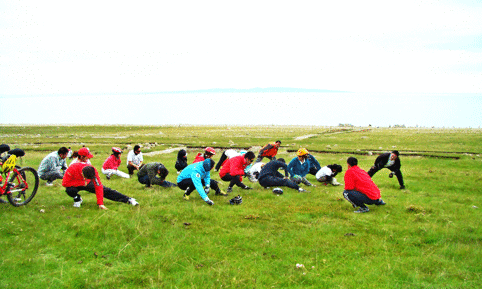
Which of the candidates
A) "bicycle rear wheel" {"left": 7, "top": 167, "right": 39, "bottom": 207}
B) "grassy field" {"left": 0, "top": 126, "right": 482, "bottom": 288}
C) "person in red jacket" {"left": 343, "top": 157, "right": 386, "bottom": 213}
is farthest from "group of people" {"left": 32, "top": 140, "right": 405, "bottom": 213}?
"bicycle rear wheel" {"left": 7, "top": 167, "right": 39, "bottom": 207}

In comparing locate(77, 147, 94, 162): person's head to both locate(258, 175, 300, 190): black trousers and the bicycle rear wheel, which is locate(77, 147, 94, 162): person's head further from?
locate(258, 175, 300, 190): black trousers

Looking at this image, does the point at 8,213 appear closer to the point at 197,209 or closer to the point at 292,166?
the point at 197,209

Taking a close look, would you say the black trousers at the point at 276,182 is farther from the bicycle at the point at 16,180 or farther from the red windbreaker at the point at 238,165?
the bicycle at the point at 16,180

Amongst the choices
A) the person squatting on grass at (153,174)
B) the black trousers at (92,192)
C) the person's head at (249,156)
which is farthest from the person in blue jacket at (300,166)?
the black trousers at (92,192)

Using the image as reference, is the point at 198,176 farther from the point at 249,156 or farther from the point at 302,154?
the point at 302,154

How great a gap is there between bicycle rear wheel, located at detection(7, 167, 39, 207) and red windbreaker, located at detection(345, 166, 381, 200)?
1140 centimetres

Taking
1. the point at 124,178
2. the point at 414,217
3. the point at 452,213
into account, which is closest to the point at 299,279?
the point at 414,217

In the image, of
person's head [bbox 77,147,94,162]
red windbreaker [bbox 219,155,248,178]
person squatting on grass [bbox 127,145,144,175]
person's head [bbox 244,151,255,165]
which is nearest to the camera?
person's head [bbox 77,147,94,162]

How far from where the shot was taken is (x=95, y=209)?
38.2 feet

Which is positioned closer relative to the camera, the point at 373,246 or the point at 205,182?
the point at 373,246

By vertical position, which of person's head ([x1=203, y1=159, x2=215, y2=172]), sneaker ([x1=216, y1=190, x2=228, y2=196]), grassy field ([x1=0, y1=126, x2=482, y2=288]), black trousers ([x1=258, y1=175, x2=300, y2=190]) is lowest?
grassy field ([x1=0, y1=126, x2=482, y2=288])

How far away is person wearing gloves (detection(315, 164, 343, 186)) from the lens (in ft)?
56.4

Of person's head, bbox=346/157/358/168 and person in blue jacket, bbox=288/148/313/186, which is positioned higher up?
person's head, bbox=346/157/358/168

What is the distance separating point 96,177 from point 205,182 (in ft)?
13.7
